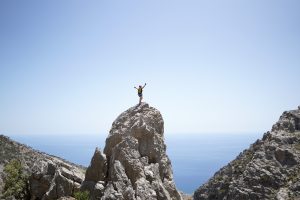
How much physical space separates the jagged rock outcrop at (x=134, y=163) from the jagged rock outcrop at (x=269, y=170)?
51911 millimetres

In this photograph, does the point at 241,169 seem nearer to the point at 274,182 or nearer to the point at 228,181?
the point at 228,181

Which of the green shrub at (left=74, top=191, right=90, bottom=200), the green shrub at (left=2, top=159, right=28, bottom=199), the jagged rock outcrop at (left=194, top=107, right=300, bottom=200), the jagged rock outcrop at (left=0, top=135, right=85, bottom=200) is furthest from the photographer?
the jagged rock outcrop at (left=194, top=107, right=300, bottom=200)

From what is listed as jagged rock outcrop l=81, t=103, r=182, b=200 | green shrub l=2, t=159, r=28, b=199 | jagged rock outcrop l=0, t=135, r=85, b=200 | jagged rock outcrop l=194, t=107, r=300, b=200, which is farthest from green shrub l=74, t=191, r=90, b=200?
jagged rock outcrop l=194, t=107, r=300, b=200

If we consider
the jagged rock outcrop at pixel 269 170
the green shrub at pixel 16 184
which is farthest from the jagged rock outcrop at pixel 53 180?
the jagged rock outcrop at pixel 269 170

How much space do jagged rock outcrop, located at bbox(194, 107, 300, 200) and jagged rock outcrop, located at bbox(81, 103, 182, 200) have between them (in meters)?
51.9

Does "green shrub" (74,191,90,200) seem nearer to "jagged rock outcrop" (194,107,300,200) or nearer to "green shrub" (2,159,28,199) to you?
"green shrub" (2,159,28,199)

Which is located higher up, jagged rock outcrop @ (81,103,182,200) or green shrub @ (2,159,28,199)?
jagged rock outcrop @ (81,103,182,200)

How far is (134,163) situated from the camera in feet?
118

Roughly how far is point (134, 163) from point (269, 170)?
6830 cm

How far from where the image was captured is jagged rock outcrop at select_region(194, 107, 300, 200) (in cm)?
8700

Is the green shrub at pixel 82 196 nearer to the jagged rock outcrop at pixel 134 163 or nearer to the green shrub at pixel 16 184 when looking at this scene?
the jagged rock outcrop at pixel 134 163

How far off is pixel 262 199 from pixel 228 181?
690 inches

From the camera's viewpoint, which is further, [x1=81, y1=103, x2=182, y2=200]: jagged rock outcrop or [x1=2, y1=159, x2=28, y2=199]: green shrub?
[x1=2, y1=159, x2=28, y2=199]: green shrub

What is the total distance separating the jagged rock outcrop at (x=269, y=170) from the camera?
87.0 metres
